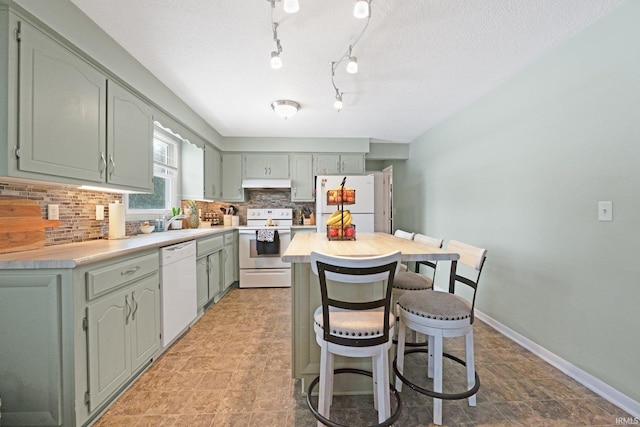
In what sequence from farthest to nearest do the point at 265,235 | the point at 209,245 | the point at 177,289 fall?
the point at 265,235 → the point at 209,245 → the point at 177,289

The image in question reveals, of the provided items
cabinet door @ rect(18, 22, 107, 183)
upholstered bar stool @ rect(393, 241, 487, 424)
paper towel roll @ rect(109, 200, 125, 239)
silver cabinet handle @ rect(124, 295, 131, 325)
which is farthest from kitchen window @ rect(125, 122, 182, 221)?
upholstered bar stool @ rect(393, 241, 487, 424)

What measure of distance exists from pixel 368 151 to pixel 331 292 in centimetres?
318

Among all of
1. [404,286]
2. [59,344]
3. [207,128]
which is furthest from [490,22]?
[207,128]

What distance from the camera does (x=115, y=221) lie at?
81.6 inches

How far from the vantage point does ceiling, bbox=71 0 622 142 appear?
151 cm

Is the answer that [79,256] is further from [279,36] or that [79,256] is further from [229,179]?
[229,179]

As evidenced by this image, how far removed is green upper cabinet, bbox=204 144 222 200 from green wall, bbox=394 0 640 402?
3.39 metres

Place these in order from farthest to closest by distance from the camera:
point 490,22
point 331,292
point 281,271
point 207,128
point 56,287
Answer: point 281,271 < point 207,128 < point 490,22 < point 331,292 < point 56,287

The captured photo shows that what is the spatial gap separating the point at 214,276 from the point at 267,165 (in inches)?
77.9

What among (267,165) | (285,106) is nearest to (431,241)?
(285,106)

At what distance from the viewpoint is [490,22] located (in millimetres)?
1617

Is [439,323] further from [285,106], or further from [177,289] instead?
[285,106]

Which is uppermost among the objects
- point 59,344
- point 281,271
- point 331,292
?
point 331,292

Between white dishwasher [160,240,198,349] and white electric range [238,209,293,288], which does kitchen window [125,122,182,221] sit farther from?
white electric range [238,209,293,288]
